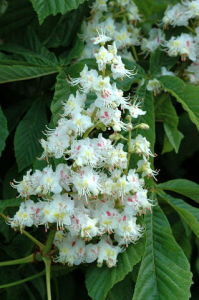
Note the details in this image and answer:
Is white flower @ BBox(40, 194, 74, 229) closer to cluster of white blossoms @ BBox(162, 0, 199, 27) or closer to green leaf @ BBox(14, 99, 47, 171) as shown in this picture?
green leaf @ BBox(14, 99, 47, 171)

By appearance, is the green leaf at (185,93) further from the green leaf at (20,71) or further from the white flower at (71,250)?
the white flower at (71,250)

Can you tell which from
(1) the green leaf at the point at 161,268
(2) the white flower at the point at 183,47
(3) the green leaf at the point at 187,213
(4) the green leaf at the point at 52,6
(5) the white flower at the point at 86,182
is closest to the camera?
(5) the white flower at the point at 86,182

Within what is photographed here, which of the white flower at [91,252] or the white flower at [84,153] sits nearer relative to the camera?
the white flower at [84,153]

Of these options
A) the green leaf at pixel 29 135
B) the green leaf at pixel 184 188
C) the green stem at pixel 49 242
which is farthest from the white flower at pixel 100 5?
the green stem at pixel 49 242

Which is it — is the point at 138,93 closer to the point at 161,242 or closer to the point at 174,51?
the point at 174,51

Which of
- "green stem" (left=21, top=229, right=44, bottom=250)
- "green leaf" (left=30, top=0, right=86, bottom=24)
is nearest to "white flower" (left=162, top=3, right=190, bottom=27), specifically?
"green leaf" (left=30, top=0, right=86, bottom=24)

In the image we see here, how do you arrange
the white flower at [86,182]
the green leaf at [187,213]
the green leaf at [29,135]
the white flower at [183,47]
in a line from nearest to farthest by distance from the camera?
the white flower at [86,182], the green leaf at [187,213], the green leaf at [29,135], the white flower at [183,47]
